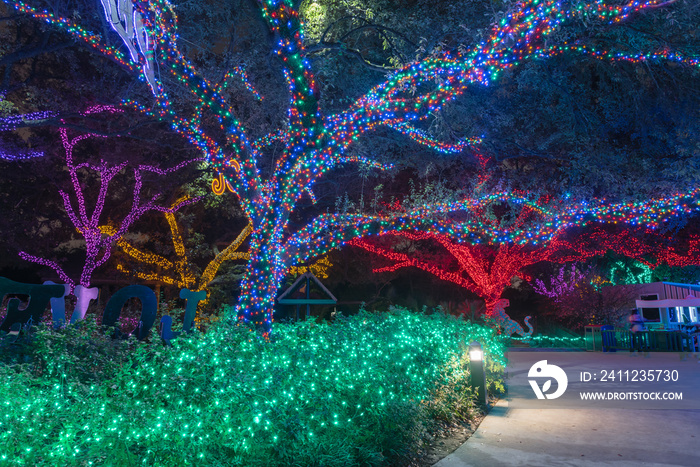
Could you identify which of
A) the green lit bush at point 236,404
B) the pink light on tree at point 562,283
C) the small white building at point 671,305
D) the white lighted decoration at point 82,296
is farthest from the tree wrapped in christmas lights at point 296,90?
the pink light on tree at point 562,283

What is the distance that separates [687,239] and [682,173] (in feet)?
43.7

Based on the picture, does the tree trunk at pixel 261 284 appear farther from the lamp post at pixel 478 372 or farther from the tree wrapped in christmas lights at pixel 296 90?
the lamp post at pixel 478 372

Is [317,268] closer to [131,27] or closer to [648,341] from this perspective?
[648,341]

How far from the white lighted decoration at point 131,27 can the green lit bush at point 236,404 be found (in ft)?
12.5

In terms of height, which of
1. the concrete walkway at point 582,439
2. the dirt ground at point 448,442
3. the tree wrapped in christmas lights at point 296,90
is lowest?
the dirt ground at point 448,442

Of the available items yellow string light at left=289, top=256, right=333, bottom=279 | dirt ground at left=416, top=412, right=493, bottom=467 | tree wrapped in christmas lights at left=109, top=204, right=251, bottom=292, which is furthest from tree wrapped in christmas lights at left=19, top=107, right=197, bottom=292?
dirt ground at left=416, top=412, right=493, bottom=467

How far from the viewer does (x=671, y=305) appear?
648 inches

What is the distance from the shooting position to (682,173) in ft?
33.3

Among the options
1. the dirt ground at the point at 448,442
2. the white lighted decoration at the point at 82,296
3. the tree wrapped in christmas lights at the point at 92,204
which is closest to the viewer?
the dirt ground at the point at 448,442

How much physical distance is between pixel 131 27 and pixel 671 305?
1734 cm

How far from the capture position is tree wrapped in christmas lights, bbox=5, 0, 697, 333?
6.94 meters

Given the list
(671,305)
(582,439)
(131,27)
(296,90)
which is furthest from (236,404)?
(671,305)

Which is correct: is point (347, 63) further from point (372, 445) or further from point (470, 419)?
A: point (372, 445)

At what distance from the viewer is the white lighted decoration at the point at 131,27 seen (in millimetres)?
6119
